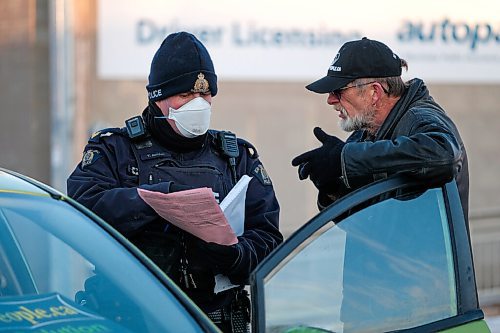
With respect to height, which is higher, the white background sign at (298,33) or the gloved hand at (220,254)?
the white background sign at (298,33)

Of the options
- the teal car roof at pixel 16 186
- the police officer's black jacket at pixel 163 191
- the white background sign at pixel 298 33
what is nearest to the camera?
the teal car roof at pixel 16 186

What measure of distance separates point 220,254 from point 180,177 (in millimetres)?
326

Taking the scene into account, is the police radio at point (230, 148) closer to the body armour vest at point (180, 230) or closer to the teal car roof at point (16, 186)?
the body armour vest at point (180, 230)

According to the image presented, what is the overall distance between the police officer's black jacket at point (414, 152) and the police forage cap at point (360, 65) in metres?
0.16

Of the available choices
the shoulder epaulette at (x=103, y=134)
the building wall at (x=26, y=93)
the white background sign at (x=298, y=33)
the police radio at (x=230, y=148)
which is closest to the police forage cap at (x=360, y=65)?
the police radio at (x=230, y=148)

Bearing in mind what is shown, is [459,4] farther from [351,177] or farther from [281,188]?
[351,177]

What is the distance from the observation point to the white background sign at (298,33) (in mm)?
6648

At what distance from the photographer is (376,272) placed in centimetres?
271

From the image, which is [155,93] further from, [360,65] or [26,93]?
[26,93]

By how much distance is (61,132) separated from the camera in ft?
22.1

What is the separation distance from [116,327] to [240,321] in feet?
2.83

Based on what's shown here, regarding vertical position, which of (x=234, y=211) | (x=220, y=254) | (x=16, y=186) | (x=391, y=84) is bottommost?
(x=220, y=254)

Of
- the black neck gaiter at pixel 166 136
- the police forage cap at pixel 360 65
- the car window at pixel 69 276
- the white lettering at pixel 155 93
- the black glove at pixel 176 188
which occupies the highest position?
the police forage cap at pixel 360 65

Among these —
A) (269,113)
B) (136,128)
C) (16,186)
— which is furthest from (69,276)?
(269,113)
